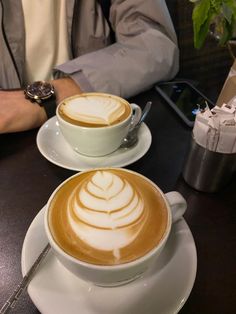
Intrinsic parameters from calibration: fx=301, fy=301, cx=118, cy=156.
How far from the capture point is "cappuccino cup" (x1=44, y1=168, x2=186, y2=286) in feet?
1.09

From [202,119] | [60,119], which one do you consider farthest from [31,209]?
[202,119]

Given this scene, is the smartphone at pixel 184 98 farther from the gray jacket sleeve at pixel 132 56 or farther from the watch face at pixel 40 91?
the watch face at pixel 40 91

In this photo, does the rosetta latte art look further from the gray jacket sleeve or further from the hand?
the gray jacket sleeve

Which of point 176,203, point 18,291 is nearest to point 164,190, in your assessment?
point 176,203

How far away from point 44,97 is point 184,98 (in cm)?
36

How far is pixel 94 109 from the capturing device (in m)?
0.59

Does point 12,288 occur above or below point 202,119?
below

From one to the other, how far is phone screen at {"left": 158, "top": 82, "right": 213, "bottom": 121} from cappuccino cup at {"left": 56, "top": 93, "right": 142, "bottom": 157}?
0.66 feet

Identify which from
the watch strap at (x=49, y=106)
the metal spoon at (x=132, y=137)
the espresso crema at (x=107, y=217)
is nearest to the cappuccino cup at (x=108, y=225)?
the espresso crema at (x=107, y=217)

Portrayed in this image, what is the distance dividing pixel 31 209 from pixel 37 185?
0.19 feet

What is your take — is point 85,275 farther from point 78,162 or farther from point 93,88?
point 93,88

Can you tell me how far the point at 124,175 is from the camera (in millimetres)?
424

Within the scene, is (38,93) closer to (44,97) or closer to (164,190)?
(44,97)

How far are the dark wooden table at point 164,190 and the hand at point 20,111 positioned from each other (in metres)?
0.02
